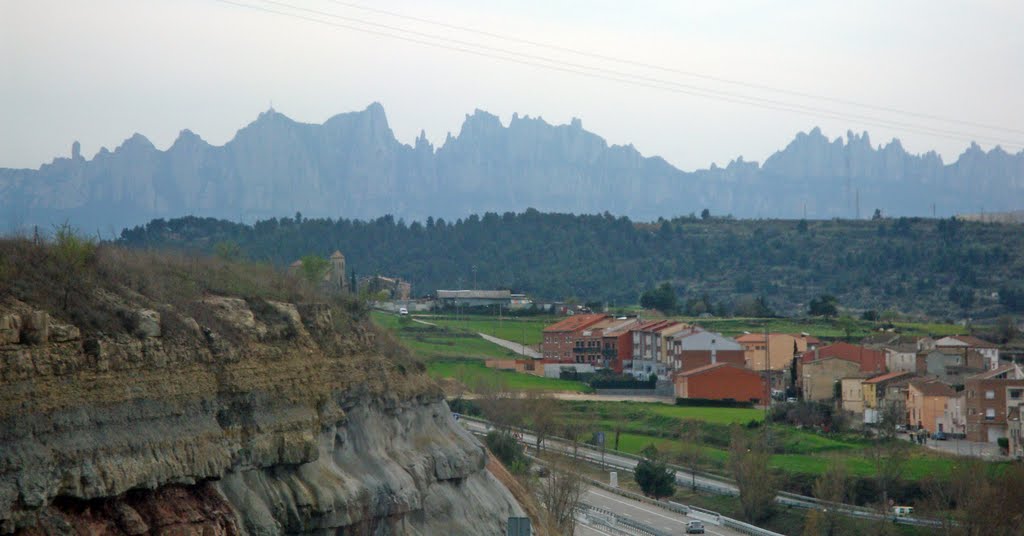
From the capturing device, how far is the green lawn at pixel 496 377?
79125 mm

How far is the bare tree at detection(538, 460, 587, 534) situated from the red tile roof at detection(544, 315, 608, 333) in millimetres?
47778

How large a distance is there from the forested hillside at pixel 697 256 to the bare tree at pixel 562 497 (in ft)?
314

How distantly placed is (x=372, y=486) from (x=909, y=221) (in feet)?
516

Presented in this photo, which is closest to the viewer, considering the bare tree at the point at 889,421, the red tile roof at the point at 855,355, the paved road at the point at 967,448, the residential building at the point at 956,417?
the paved road at the point at 967,448

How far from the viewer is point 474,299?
433ft

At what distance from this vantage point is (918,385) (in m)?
76.6

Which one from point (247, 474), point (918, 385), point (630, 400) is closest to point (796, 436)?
point (918, 385)

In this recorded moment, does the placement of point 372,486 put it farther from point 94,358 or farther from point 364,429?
point 94,358

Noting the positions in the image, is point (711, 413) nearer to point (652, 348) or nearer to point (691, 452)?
point (691, 452)

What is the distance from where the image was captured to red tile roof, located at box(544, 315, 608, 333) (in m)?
101

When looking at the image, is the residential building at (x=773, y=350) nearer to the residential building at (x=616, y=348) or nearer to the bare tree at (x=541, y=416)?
the residential building at (x=616, y=348)

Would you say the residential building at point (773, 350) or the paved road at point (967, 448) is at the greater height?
the residential building at point (773, 350)

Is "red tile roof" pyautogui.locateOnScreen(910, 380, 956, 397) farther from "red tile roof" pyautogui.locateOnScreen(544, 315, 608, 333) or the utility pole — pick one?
"red tile roof" pyautogui.locateOnScreen(544, 315, 608, 333)

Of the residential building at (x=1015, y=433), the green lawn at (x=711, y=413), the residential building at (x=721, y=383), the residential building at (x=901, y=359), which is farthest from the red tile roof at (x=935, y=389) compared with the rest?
the residential building at (x=721, y=383)
